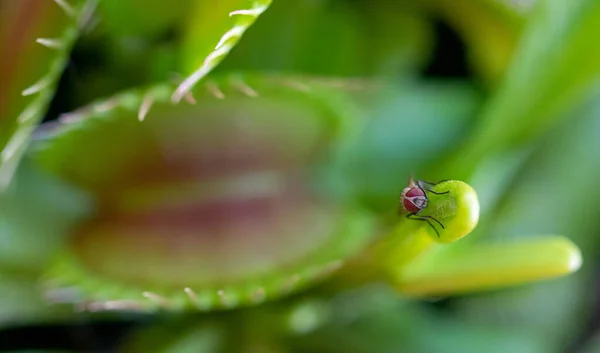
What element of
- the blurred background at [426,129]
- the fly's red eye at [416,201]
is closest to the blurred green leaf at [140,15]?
the blurred background at [426,129]

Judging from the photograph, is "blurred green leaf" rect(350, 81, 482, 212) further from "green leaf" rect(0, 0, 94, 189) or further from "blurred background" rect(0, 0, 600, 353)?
"green leaf" rect(0, 0, 94, 189)

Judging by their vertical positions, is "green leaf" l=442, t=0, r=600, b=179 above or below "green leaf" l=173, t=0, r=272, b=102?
above

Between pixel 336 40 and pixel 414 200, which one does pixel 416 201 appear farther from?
pixel 336 40

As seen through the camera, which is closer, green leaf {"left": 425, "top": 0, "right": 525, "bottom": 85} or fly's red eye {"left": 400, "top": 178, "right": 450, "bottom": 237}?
fly's red eye {"left": 400, "top": 178, "right": 450, "bottom": 237}

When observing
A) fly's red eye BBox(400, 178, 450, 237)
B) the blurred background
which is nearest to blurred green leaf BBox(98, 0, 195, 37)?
the blurred background

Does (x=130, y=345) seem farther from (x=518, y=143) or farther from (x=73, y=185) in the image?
(x=518, y=143)

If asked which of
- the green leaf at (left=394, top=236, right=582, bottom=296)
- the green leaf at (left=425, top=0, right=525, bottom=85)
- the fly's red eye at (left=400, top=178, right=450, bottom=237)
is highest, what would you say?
the green leaf at (left=425, top=0, right=525, bottom=85)

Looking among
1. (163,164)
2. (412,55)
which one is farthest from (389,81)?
(163,164)

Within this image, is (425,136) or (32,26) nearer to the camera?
(32,26)
